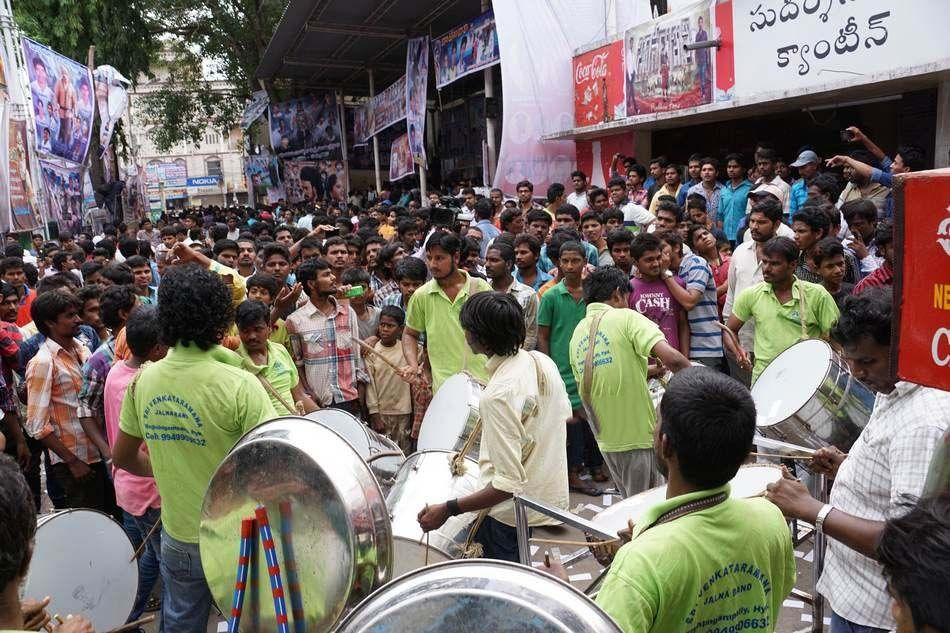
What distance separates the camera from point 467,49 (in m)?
13.9

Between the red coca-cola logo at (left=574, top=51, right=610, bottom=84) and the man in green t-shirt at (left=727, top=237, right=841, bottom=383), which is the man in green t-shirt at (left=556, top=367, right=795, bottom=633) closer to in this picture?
the man in green t-shirt at (left=727, top=237, right=841, bottom=383)

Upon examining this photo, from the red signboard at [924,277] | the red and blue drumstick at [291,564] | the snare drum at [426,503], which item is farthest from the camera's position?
the snare drum at [426,503]

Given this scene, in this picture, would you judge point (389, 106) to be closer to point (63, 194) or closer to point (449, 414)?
point (63, 194)

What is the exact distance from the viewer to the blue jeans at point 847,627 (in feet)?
7.13

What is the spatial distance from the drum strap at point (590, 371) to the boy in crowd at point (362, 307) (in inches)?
82.1

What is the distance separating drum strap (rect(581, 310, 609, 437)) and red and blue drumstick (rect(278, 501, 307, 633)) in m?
2.18

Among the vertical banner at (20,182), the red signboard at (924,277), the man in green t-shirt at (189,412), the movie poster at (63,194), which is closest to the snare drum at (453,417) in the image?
the man in green t-shirt at (189,412)

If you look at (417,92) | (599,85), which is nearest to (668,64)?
(599,85)

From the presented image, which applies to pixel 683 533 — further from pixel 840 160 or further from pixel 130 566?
pixel 840 160

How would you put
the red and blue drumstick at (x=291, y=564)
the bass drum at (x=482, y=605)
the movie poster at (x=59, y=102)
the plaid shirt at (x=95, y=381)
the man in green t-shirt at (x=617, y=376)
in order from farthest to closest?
the movie poster at (x=59, y=102), the plaid shirt at (x=95, y=381), the man in green t-shirt at (x=617, y=376), the red and blue drumstick at (x=291, y=564), the bass drum at (x=482, y=605)

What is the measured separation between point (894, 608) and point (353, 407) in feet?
14.1

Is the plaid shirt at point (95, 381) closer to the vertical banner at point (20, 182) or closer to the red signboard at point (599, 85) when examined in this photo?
the vertical banner at point (20, 182)

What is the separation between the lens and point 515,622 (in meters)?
1.40

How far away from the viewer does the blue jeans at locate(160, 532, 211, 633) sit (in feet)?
9.36
